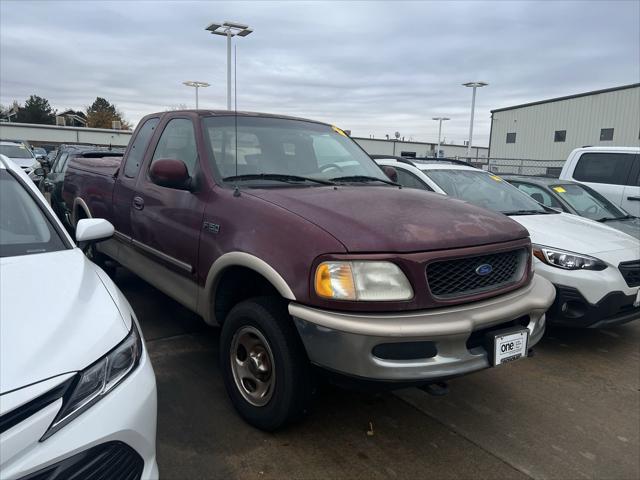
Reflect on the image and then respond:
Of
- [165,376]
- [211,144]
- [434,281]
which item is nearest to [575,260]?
[434,281]

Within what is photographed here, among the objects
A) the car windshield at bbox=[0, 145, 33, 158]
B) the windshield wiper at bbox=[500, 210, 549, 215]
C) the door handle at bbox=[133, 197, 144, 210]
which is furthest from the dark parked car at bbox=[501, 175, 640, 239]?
the car windshield at bbox=[0, 145, 33, 158]

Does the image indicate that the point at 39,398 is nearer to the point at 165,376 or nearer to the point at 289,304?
the point at 289,304

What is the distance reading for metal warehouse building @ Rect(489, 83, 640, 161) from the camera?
83.0 feet

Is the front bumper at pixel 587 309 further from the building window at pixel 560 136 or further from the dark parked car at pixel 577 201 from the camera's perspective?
the building window at pixel 560 136

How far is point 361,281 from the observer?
7.58 feet

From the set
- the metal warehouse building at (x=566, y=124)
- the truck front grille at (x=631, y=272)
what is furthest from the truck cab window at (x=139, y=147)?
the metal warehouse building at (x=566, y=124)

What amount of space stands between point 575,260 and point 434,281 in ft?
8.03

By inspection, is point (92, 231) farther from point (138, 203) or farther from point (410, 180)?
point (410, 180)

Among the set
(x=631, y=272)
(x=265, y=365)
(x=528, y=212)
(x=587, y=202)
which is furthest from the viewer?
(x=587, y=202)

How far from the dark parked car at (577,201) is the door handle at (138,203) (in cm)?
532

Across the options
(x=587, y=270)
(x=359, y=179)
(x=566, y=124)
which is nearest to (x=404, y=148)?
(x=566, y=124)

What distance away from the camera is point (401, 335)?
222 centimetres

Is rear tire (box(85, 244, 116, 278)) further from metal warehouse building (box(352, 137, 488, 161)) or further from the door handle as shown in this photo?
metal warehouse building (box(352, 137, 488, 161))

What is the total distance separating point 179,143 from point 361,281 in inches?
85.9
